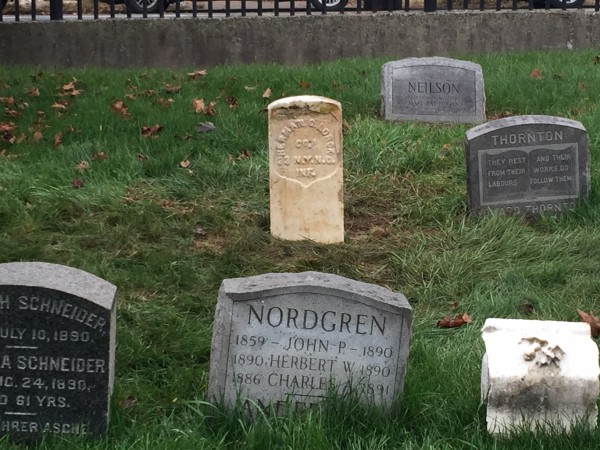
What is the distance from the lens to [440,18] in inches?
510

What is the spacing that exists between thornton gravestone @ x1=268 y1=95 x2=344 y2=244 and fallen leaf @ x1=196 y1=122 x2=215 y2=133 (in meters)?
2.01

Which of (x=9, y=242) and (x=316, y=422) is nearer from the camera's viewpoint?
(x=316, y=422)

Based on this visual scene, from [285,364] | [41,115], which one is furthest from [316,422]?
[41,115]

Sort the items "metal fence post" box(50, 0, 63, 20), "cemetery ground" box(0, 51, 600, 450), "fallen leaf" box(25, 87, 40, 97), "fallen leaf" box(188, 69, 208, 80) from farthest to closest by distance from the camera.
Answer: "metal fence post" box(50, 0, 63, 20), "fallen leaf" box(188, 69, 208, 80), "fallen leaf" box(25, 87, 40, 97), "cemetery ground" box(0, 51, 600, 450)

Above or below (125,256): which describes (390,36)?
above

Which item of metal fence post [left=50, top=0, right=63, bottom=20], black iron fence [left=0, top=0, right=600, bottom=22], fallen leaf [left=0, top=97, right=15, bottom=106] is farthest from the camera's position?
black iron fence [left=0, top=0, right=600, bottom=22]

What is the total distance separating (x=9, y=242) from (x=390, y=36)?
712 centimetres

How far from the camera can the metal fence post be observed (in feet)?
42.0

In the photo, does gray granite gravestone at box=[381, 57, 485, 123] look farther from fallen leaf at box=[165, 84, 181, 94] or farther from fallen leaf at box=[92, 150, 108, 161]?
fallen leaf at box=[92, 150, 108, 161]

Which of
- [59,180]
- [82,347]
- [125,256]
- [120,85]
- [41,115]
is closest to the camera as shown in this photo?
[82,347]

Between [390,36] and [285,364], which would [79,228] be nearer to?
[285,364]

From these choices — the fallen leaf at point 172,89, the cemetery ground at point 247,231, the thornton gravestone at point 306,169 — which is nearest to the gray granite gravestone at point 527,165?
the cemetery ground at point 247,231

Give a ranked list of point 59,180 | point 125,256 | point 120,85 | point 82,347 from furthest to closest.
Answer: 1. point 120,85
2. point 59,180
3. point 125,256
4. point 82,347

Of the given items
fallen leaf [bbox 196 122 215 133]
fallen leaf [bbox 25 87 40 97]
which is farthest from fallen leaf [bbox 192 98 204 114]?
fallen leaf [bbox 25 87 40 97]
